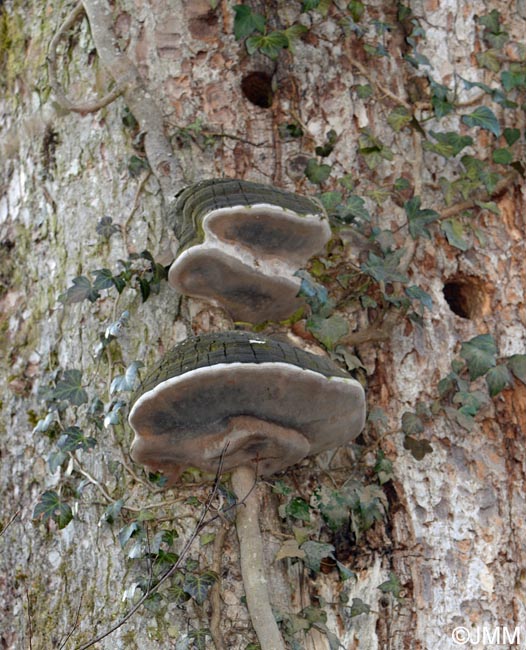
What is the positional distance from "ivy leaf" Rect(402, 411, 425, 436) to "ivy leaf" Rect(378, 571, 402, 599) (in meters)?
0.48

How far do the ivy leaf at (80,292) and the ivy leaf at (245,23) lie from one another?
3.65 ft

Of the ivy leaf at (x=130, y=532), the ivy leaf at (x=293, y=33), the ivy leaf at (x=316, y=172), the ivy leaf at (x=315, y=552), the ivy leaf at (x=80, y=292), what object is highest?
the ivy leaf at (x=293, y=33)

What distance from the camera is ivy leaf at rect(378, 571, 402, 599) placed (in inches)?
130

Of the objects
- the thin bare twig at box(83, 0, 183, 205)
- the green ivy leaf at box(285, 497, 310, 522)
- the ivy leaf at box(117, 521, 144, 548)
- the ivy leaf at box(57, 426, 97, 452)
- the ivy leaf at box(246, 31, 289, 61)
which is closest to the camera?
the ivy leaf at box(117, 521, 144, 548)

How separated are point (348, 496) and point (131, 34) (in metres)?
2.00

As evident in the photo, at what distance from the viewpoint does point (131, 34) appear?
13.6ft

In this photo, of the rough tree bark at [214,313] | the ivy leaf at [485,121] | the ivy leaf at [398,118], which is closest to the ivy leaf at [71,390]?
the rough tree bark at [214,313]

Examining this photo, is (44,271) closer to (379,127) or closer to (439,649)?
(379,127)

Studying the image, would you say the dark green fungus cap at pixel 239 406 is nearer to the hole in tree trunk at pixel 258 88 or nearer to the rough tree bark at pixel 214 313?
the rough tree bark at pixel 214 313

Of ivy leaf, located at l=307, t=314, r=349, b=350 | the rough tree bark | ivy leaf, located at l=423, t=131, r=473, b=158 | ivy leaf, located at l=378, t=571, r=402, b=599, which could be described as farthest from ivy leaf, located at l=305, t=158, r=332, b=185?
ivy leaf, located at l=378, t=571, r=402, b=599

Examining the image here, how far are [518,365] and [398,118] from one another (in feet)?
3.49

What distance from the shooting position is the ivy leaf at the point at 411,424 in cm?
352

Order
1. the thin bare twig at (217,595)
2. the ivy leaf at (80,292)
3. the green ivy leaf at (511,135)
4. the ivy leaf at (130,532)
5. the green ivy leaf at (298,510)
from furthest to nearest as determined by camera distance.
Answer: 1. the green ivy leaf at (511,135)
2. the ivy leaf at (80,292)
3. the green ivy leaf at (298,510)
4. the ivy leaf at (130,532)
5. the thin bare twig at (217,595)

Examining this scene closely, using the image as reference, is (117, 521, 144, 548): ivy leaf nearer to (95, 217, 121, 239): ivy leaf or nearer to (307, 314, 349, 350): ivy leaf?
(307, 314, 349, 350): ivy leaf
